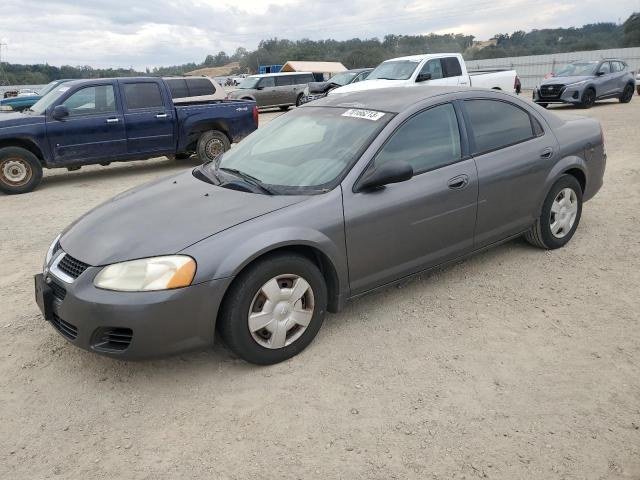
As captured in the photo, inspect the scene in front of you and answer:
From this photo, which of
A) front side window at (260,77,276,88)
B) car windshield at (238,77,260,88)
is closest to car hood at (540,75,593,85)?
front side window at (260,77,276,88)

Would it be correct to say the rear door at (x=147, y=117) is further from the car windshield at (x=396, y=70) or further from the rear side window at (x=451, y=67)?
the rear side window at (x=451, y=67)

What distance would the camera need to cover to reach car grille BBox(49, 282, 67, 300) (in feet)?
9.41

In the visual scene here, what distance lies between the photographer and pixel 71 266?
2939mm

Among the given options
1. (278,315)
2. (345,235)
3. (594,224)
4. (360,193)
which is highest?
(360,193)

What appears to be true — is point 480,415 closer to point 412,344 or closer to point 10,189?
point 412,344

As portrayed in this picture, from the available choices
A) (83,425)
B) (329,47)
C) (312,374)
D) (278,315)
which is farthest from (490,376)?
(329,47)

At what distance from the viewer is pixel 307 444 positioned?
→ 2.46m

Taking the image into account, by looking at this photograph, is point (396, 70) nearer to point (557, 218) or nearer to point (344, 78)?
point (344, 78)

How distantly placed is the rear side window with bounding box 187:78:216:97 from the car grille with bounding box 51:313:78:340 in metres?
8.98

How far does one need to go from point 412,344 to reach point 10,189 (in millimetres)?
7574

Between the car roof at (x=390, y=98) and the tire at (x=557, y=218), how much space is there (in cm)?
99

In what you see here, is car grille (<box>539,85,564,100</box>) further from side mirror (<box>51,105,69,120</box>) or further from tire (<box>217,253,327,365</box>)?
tire (<box>217,253,327,365</box>)

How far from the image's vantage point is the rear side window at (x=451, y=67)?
45.1 feet

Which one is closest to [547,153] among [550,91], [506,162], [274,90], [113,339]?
[506,162]
